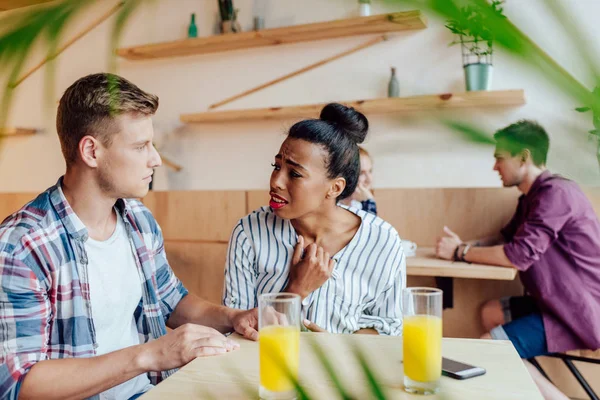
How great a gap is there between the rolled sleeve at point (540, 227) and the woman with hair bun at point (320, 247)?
Result: 3.02 ft

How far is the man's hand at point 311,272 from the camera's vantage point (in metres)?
1.60

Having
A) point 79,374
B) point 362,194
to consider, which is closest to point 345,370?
point 79,374

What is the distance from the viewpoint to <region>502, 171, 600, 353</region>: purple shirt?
2.30 m

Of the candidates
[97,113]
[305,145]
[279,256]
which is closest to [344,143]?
[305,145]

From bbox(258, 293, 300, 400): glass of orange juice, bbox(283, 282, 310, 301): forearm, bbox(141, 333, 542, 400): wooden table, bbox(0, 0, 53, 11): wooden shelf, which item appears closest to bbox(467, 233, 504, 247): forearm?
bbox(283, 282, 310, 301): forearm

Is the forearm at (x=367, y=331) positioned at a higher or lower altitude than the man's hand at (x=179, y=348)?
lower

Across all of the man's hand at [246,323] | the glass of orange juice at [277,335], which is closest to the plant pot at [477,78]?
the man's hand at [246,323]

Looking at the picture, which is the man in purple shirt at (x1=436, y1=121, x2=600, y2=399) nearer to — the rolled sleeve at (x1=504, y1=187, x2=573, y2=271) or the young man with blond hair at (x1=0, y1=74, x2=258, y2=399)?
the rolled sleeve at (x1=504, y1=187, x2=573, y2=271)

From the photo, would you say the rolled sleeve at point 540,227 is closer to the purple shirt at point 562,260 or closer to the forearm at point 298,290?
the purple shirt at point 562,260

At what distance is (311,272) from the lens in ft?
5.24

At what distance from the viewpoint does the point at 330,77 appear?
3605 mm

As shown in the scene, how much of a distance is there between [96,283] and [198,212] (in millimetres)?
2387

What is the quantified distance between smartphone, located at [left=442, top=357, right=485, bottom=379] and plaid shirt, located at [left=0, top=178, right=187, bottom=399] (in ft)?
2.64

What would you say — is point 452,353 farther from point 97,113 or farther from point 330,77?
point 330,77
